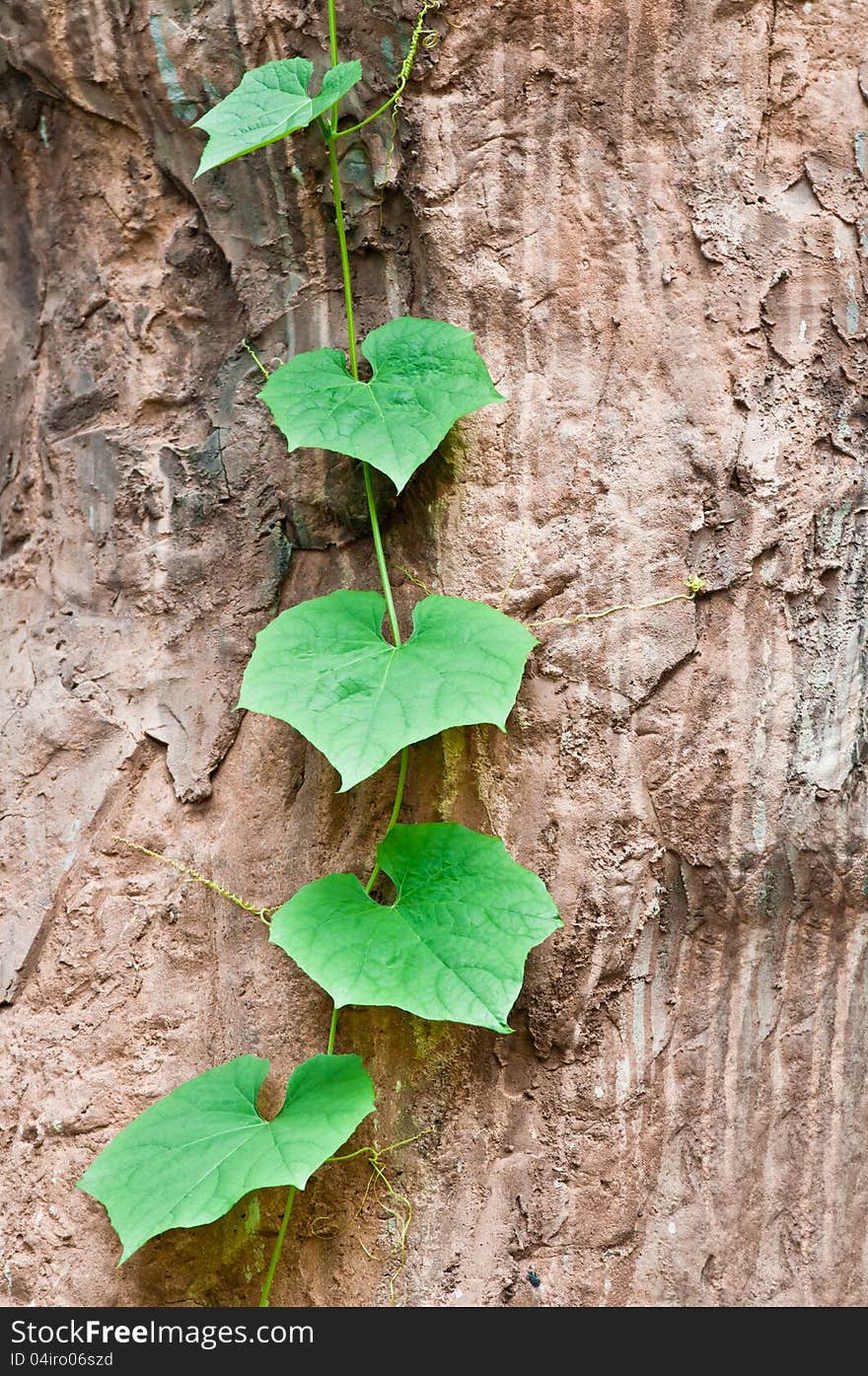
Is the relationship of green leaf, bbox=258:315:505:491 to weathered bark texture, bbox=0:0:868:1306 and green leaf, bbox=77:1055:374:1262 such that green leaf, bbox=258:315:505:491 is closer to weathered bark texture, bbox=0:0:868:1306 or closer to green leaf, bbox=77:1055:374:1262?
weathered bark texture, bbox=0:0:868:1306

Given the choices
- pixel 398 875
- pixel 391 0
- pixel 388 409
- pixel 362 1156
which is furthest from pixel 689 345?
pixel 362 1156

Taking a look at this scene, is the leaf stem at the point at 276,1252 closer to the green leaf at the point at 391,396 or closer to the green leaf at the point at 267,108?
the green leaf at the point at 391,396

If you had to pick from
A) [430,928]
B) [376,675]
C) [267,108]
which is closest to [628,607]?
[376,675]

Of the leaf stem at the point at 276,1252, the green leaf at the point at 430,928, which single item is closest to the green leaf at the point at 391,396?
the green leaf at the point at 430,928

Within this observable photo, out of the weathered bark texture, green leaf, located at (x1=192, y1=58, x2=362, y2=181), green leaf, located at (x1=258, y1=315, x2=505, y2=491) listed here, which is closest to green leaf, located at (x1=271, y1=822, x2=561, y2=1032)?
the weathered bark texture

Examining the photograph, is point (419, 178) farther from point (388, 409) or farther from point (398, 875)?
point (398, 875)

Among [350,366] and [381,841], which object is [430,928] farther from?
[350,366]

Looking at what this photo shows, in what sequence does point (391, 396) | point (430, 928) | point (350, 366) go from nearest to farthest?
point (430, 928)
point (391, 396)
point (350, 366)
